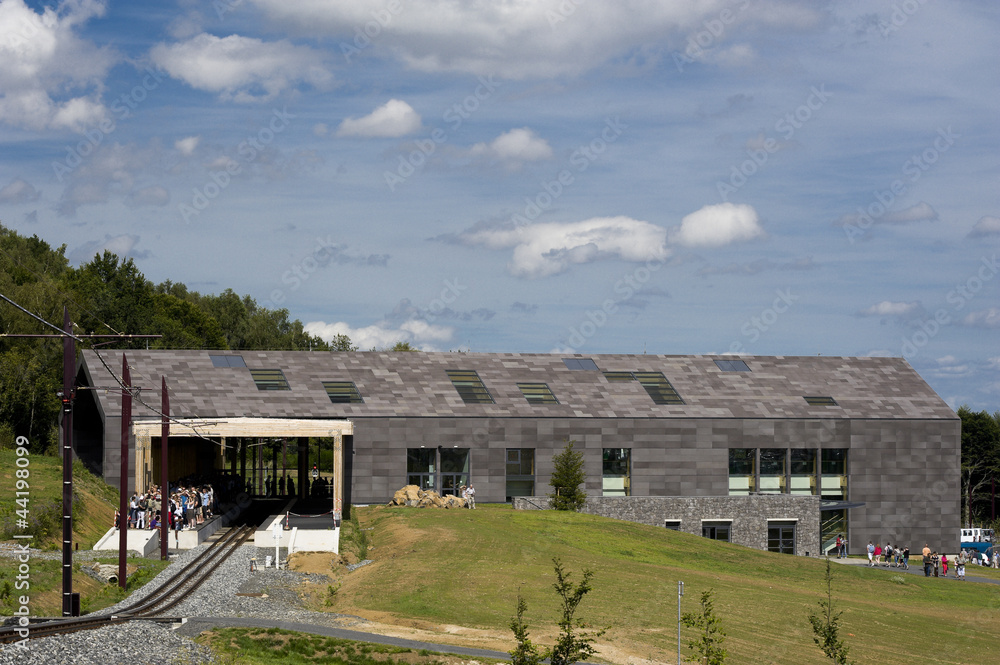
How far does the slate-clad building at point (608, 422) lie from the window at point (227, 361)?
11 cm

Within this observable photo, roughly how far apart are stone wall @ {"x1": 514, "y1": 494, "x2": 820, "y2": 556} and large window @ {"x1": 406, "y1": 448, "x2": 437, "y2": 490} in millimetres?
4592

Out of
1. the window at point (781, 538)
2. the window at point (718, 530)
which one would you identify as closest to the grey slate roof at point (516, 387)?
the window at point (718, 530)

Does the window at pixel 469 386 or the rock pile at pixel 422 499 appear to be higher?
the window at pixel 469 386

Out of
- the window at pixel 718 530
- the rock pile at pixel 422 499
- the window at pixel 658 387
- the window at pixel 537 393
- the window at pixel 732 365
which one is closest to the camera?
the rock pile at pixel 422 499

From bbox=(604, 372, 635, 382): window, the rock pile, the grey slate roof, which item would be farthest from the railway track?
bbox=(604, 372, 635, 382): window

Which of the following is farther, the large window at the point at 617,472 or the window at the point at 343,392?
the large window at the point at 617,472

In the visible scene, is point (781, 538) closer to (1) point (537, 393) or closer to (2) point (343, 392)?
(1) point (537, 393)

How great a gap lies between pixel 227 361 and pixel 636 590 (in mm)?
30709

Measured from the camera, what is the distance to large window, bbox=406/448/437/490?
5650 cm

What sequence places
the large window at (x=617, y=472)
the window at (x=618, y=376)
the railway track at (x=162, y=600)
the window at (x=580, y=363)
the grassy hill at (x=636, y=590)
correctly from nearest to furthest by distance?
the railway track at (x=162, y=600) < the grassy hill at (x=636, y=590) < the large window at (x=617, y=472) < the window at (x=618, y=376) < the window at (x=580, y=363)

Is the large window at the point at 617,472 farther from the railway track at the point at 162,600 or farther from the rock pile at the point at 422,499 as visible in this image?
the railway track at the point at 162,600

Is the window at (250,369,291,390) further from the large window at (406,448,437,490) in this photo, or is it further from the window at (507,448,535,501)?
the window at (507,448,535,501)

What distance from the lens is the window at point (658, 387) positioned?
6188cm

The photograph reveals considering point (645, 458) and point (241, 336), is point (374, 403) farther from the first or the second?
point (241, 336)
